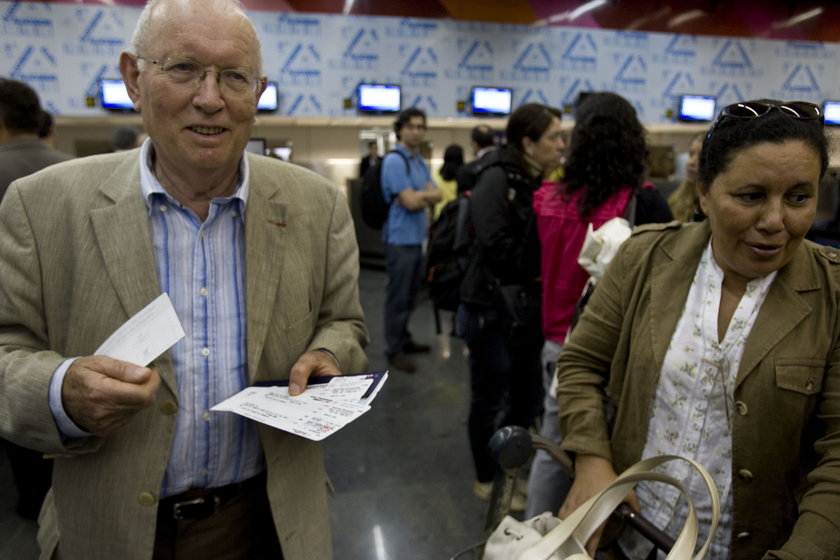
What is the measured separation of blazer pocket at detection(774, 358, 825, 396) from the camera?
1151mm

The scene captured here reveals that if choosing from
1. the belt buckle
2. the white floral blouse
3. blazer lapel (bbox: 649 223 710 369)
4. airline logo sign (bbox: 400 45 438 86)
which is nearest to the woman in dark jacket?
blazer lapel (bbox: 649 223 710 369)

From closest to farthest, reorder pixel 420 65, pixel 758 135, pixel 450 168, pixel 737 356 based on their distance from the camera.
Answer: pixel 758 135
pixel 737 356
pixel 450 168
pixel 420 65

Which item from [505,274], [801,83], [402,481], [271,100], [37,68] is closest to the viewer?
[505,274]

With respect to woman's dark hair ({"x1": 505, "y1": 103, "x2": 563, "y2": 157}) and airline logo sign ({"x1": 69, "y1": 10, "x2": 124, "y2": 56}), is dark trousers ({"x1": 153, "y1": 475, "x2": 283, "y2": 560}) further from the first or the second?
airline logo sign ({"x1": 69, "y1": 10, "x2": 124, "y2": 56})

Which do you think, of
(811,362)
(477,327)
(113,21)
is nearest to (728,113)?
(811,362)

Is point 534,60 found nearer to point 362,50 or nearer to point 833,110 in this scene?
point 362,50

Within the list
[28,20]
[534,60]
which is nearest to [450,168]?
[534,60]

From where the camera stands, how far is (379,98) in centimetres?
848

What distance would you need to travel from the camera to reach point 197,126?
1.17 metres

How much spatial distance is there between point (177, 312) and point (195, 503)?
42 centimetres

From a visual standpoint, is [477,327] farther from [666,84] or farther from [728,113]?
[666,84]

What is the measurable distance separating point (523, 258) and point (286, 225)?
1.49 meters

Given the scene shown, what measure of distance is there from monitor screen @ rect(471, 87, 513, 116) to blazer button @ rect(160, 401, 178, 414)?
8.24 m

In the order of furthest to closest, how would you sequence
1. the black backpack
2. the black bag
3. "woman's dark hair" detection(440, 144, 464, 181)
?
1. "woman's dark hair" detection(440, 144, 464, 181)
2. the black backpack
3. the black bag
